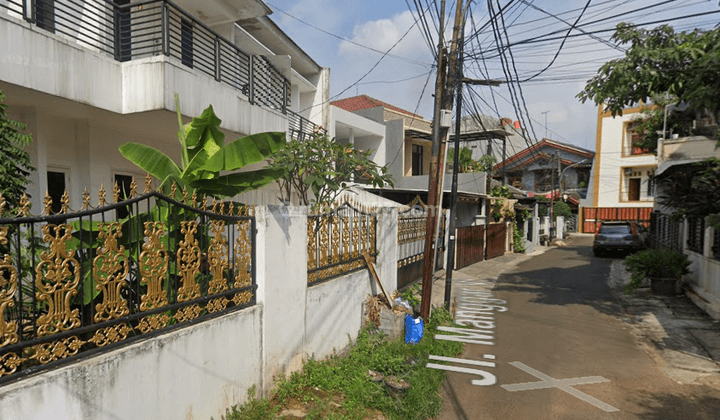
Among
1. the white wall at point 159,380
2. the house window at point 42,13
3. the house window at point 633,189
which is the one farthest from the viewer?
the house window at point 633,189

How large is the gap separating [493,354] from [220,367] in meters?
4.27

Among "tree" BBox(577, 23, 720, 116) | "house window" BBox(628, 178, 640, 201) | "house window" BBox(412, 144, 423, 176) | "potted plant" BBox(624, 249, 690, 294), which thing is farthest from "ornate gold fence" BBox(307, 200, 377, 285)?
"house window" BBox(628, 178, 640, 201)

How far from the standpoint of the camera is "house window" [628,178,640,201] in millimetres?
30891

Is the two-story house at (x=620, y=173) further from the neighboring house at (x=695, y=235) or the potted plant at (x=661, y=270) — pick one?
the potted plant at (x=661, y=270)

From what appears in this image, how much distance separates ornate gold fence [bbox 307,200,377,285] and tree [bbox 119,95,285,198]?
4.11ft

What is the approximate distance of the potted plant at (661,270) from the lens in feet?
31.4

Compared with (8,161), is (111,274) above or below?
below

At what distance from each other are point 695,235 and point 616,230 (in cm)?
882

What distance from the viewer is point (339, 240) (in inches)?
225

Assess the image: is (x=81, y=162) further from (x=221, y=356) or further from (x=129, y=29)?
(x=221, y=356)

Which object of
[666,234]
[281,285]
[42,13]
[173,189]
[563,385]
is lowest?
[563,385]

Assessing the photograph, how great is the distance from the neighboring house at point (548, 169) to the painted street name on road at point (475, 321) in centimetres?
2582

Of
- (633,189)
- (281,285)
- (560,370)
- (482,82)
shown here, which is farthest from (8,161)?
(633,189)

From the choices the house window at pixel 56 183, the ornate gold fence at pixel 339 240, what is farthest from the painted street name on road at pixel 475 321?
the house window at pixel 56 183
